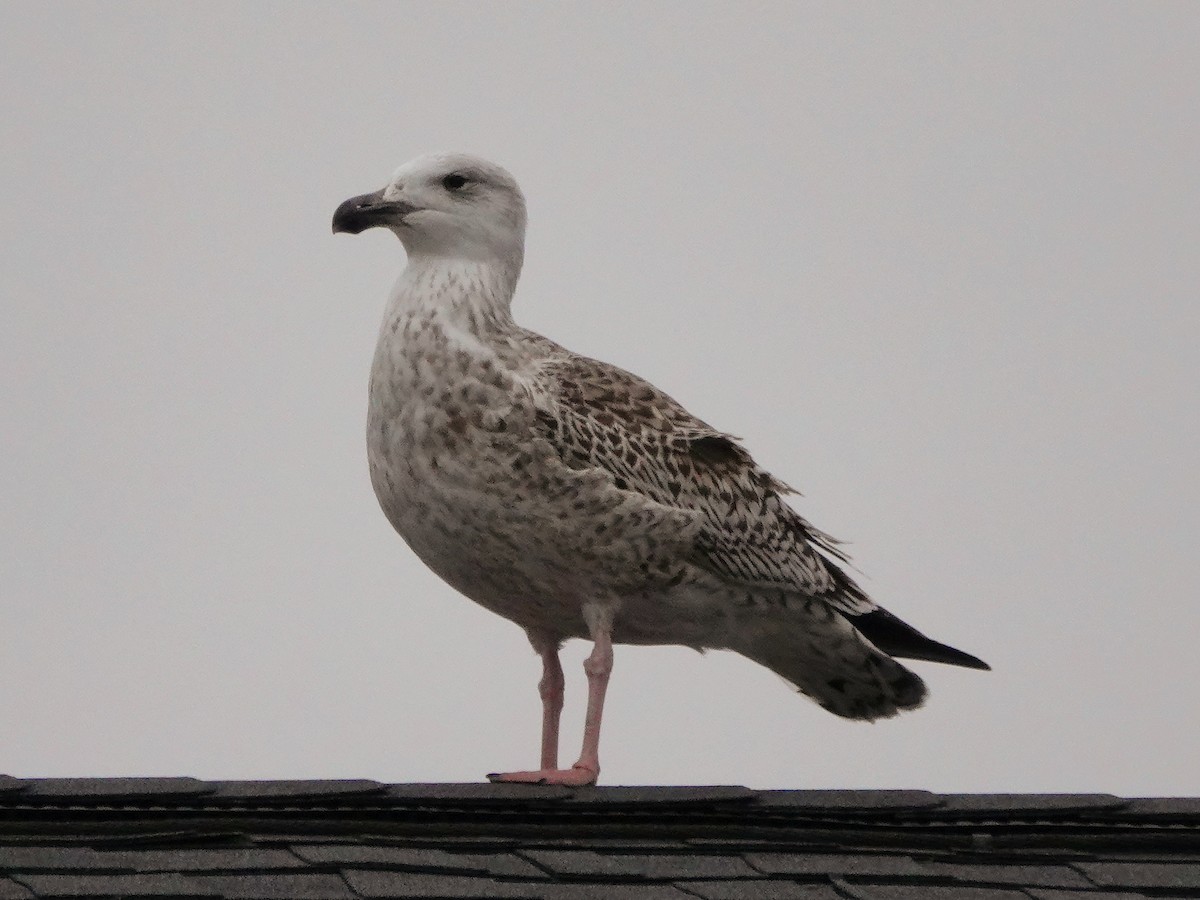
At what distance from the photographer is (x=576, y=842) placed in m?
5.69

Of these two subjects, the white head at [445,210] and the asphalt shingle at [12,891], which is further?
the white head at [445,210]

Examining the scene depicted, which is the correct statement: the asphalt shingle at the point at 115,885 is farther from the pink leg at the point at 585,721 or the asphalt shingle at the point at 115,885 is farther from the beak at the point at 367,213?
the beak at the point at 367,213

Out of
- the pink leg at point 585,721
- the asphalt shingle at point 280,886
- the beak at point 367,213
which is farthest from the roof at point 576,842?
the beak at point 367,213

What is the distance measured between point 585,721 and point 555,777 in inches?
15.1

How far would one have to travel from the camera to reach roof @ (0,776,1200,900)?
5152mm

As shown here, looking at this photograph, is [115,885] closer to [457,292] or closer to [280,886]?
[280,886]

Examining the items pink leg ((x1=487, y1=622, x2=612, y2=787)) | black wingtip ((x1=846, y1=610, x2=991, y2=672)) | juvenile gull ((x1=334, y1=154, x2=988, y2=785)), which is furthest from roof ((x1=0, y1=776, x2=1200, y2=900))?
black wingtip ((x1=846, y1=610, x2=991, y2=672))

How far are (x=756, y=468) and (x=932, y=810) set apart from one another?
2.30 m

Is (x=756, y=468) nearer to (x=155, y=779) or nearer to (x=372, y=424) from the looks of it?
(x=372, y=424)

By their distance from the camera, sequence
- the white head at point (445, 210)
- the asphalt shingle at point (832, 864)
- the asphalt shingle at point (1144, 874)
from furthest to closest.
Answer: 1. the white head at point (445, 210)
2. the asphalt shingle at point (1144, 874)
3. the asphalt shingle at point (832, 864)

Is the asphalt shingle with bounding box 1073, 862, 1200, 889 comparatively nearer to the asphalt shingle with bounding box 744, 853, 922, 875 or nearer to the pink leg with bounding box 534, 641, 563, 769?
the asphalt shingle with bounding box 744, 853, 922, 875

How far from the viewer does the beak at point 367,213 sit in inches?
302

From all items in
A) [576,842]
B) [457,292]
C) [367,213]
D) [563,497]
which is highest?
[367,213]

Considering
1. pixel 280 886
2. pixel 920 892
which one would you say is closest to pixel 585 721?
pixel 920 892
